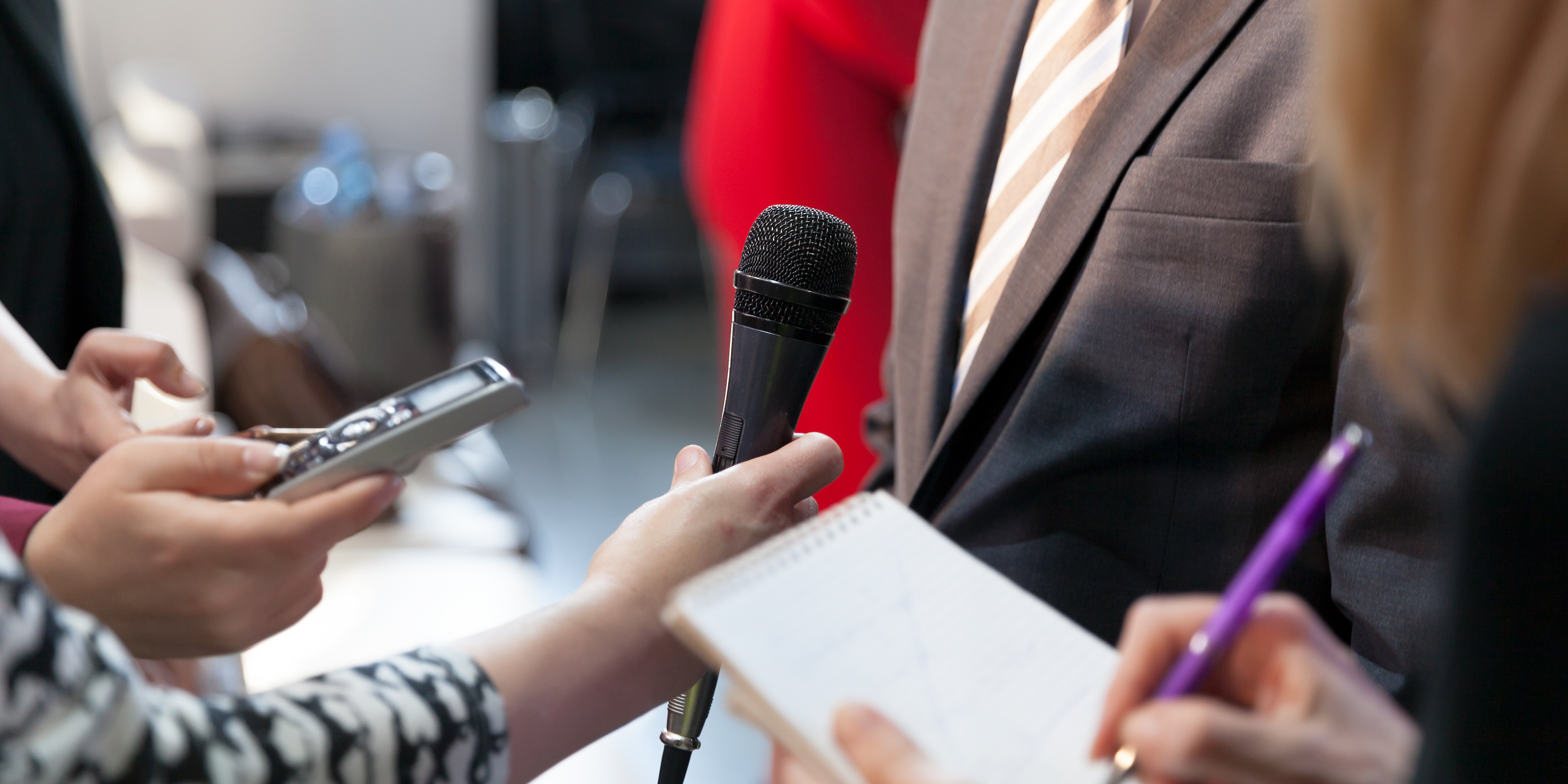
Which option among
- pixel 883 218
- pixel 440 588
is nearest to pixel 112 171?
pixel 440 588

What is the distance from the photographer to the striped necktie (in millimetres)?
999

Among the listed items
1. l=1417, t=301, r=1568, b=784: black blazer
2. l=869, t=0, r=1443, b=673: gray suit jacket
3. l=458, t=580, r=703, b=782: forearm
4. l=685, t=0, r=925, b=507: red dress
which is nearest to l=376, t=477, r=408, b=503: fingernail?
l=458, t=580, r=703, b=782: forearm

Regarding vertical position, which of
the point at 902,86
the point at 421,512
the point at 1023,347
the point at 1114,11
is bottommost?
the point at 421,512

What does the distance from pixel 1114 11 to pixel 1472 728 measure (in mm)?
741

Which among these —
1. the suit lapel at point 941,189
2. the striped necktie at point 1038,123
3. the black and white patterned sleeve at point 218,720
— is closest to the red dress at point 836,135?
the suit lapel at point 941,189

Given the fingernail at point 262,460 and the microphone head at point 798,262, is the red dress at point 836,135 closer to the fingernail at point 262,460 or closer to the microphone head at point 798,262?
the microphone head at point 798,262

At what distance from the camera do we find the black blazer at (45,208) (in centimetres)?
129

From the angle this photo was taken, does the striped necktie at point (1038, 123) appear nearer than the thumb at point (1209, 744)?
No

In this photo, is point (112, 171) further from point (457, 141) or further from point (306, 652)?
point (306, 652)

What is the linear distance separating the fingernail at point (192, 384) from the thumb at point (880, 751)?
0.73 meters

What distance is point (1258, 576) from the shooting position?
50 centimetres

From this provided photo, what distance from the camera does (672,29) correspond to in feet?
16.8

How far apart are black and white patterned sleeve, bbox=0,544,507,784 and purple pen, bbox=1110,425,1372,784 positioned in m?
0.35

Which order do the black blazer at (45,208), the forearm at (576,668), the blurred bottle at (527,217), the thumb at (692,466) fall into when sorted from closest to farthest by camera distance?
the forearm at (576,668) < the thumb at (692,466) < the black blazer at (45,208) < the blurred bottle at (527,217)
